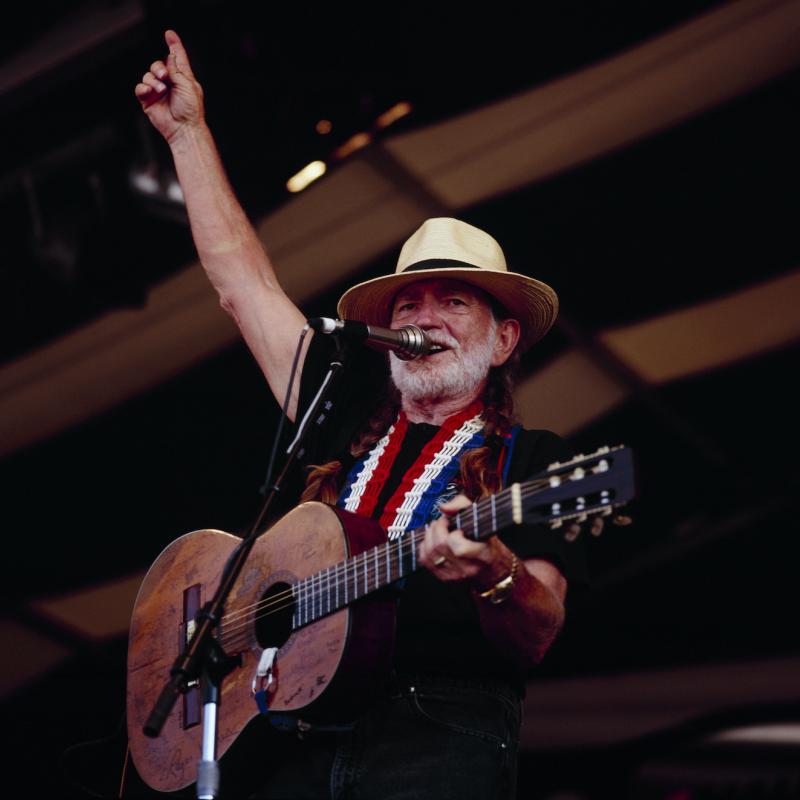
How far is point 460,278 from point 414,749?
4.66 feet

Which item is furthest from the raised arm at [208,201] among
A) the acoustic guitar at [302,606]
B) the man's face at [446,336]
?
the acoustic guitar at [302,606]

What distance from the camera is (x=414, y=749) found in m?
2.45

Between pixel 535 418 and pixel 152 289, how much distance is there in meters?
2.45

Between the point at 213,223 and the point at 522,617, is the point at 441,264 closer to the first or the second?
the point at 213,223

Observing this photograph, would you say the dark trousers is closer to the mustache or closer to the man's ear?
the mustache

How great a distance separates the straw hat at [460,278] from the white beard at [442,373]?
22 cm

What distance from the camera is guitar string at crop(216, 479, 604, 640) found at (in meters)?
2.31

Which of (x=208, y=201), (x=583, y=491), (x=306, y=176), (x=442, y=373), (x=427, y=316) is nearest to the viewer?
(x=583, y=491)

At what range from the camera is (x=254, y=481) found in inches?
251

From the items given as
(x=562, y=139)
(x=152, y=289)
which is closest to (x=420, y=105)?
(x=562, y=139)

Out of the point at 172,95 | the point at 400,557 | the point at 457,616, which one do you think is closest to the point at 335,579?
the point at 400,557

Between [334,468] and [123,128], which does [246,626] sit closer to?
[334,468]

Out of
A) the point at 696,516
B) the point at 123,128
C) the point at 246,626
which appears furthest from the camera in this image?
the point at 696,516

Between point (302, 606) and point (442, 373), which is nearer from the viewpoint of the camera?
point (302, 606)
